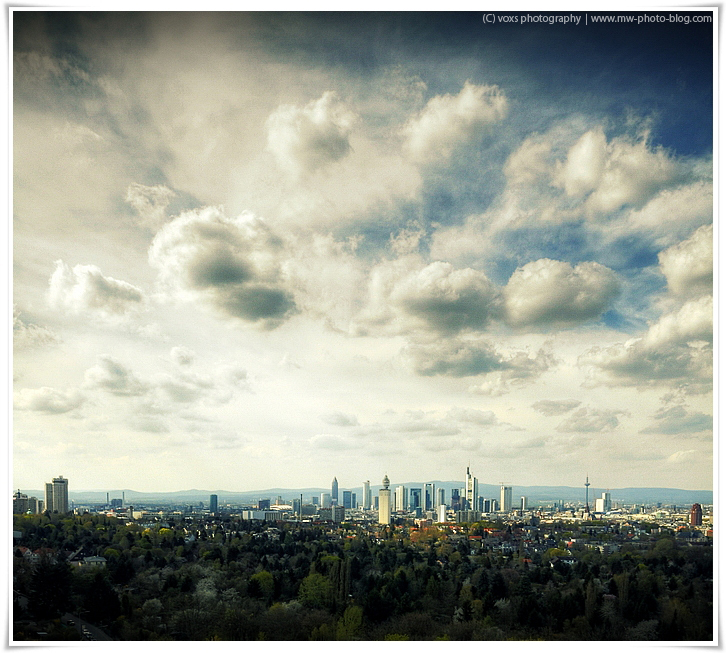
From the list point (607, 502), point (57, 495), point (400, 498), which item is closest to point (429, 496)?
point (400, 498)

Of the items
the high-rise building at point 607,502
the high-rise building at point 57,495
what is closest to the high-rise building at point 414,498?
the high-rise building at point 607,502

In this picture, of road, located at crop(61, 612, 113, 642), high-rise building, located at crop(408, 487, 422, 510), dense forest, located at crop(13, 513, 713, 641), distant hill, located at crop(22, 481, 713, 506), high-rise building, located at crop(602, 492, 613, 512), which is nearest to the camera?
road, located at crop(61, 612, 113, 642)

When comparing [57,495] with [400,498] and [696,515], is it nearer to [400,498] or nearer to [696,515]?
[400,498]

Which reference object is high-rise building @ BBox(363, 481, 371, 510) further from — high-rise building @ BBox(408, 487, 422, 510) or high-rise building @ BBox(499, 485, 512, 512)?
high-rise building @ BBox(499, 485, 512, 512)

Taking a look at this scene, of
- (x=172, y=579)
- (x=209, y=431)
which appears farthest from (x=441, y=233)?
(x=172, y=579)

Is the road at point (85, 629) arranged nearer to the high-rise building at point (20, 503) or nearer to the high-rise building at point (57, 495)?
the high-rise building at point (20, 503)

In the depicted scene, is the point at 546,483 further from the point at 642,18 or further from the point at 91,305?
the point at 91,305

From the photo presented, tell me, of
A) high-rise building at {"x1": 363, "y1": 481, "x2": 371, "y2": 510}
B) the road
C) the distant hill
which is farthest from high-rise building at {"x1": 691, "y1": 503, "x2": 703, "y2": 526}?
the road
